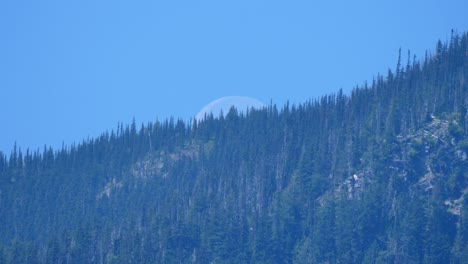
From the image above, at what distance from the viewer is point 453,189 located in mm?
176875

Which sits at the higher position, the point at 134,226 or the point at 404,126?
the point at 404,126

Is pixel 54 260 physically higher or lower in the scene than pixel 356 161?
lower

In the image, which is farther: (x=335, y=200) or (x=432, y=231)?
(x=335, y=200)

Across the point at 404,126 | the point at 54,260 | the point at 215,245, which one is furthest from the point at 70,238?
the point at 404,126

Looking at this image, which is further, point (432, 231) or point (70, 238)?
point (70, 238)

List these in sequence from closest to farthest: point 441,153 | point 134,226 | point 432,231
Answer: point 432,231 → point 441,153 → point 134,226

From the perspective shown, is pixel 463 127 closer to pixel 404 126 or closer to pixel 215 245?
pixel 404 126

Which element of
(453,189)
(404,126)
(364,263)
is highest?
(404,126)

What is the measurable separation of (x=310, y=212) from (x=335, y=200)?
4412mm

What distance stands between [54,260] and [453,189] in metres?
62.1

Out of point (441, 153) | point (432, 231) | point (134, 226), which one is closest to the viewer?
point (432, 231)

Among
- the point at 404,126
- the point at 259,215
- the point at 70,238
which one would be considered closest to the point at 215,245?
the point at 259,215

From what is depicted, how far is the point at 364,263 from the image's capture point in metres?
170

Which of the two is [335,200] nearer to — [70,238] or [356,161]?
[356,161]
